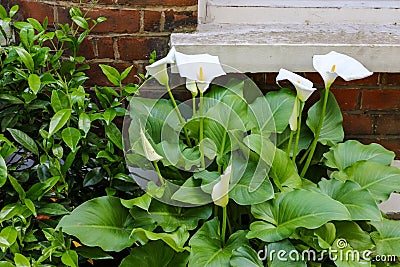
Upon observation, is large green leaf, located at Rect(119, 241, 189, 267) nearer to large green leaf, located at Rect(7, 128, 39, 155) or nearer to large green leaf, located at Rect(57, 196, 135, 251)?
large green leaf, located at Rect(57, 196, 135, 251)

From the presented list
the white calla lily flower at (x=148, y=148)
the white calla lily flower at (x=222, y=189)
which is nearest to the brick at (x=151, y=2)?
the white calla lily flower at (x=148, y=148)

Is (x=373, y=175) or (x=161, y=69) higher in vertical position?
(x=161, y=69)

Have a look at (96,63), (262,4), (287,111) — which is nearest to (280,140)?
(287,111)

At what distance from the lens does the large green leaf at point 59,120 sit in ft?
3.76

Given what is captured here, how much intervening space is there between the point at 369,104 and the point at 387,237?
47 cm

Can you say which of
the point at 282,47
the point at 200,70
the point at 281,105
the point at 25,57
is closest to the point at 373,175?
the point at 281,105

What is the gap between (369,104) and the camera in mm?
1601

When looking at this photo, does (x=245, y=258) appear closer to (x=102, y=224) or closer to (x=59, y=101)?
(x=102, y=224)

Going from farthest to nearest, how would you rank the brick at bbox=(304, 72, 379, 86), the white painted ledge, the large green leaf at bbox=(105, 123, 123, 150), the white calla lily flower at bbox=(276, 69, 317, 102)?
the brick at bbox=(304, 72, 379, 86), the white painted ledge, the large green leaf at bbox=(105, 123, 123, 150), the white calla lily flower at bbox=(276, 69, 317, 102)

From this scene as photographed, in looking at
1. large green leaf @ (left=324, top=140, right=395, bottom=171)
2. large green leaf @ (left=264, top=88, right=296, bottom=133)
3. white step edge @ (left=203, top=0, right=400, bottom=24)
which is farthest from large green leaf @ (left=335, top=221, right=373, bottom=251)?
white step edge @ (left=203, top=0, right=400, bottom=24)

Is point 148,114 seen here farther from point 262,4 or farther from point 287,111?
point 262,4

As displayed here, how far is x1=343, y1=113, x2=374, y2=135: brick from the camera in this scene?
1617 millimetres

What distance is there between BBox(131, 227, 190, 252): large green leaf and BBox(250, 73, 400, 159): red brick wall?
540mm

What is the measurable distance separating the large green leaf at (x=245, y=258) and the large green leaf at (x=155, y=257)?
0.12 meters
